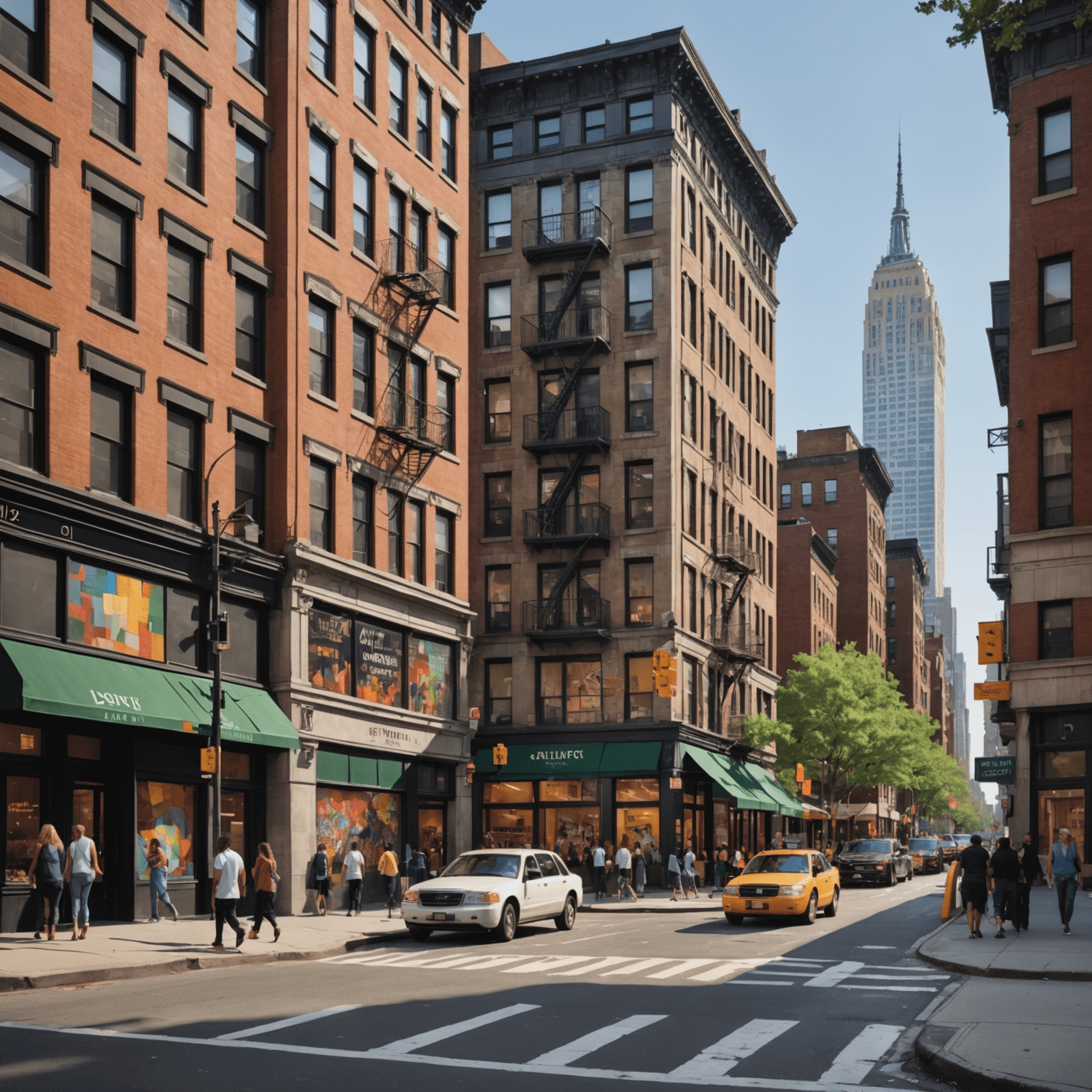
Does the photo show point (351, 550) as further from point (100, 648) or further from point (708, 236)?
point (708, 236)

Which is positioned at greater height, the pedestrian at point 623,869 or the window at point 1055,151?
the window at point 1055,151

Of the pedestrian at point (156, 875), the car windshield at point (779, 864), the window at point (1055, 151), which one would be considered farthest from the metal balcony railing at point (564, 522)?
the pedestrian at point (156, 875)

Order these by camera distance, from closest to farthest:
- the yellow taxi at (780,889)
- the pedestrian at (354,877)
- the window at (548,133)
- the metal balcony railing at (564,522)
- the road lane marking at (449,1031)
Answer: the road lane marking at (449,1031)
the yellow taxi at (780,889)
the pedestrian at (354,877)
the metal balcony railing at (564,522)
the window at (548,133)

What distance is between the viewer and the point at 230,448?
29.1 meters

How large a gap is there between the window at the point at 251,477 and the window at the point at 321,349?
251cm

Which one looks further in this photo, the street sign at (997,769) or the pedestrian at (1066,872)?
the street sign at (997,769)

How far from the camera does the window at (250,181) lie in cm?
3300

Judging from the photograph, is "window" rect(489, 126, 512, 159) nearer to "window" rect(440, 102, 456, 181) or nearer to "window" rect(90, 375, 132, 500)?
"window" rect(440, 102, 456, 181)

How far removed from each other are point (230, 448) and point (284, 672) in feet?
19.6

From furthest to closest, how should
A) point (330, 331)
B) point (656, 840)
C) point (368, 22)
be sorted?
point (656, 840) → point (368, 22) → point (330, 331)

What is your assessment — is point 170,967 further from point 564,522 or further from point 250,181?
point 564,522

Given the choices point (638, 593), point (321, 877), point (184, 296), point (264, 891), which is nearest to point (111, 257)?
point (184, 296)

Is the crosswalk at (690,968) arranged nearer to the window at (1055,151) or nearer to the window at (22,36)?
the window at (22,36)

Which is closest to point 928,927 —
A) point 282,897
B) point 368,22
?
point 282,897
